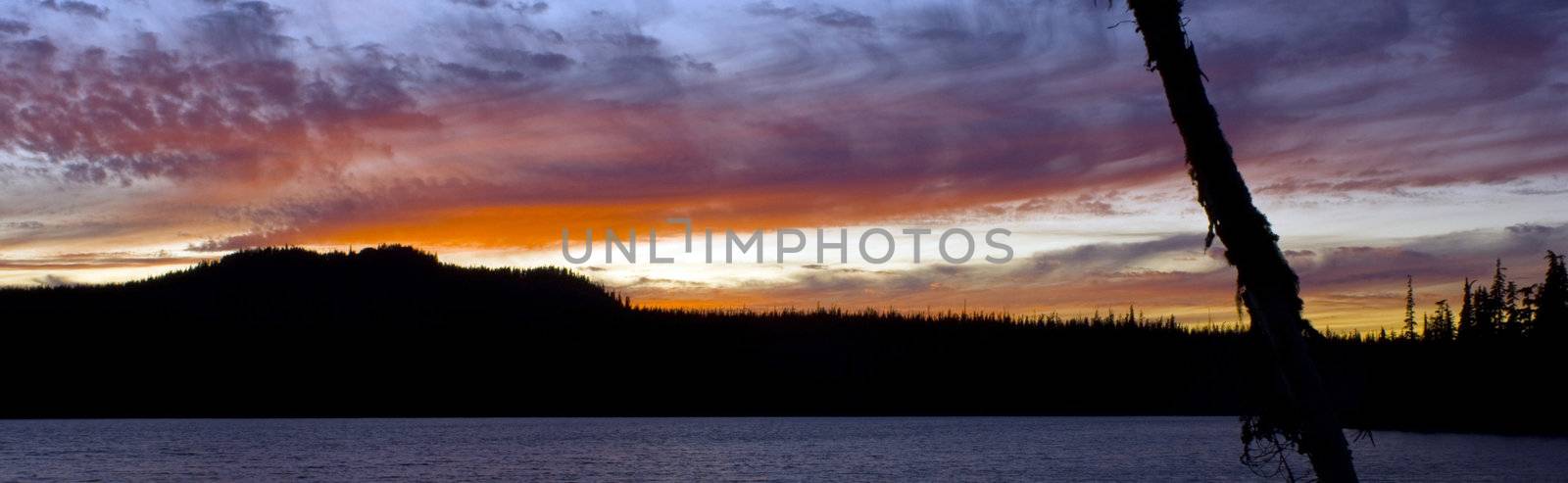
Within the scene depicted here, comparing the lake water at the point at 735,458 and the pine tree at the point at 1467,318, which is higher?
the pine tree at the point at 1467,318

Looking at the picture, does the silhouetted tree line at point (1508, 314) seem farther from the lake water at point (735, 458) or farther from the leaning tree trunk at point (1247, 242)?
the leaning tree trunk at point (1247, 242)

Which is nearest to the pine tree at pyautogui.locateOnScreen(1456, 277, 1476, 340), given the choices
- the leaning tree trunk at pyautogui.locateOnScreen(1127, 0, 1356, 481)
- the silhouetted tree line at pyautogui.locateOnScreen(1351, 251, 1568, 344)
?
the silhouetted tree line at pyautogui.locateOnScreen(1351, 251, 1568, 344)

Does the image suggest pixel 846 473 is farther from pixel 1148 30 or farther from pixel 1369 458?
pixel 1148 30

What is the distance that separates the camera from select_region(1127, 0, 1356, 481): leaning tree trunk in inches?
229

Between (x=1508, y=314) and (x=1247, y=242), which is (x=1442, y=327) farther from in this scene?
(x=1247, y=242)

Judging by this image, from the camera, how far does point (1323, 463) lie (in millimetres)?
5766

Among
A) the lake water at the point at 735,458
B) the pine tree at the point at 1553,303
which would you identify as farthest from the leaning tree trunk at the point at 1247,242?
the pine tree at the point at 1553,303

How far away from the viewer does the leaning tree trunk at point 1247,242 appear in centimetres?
582

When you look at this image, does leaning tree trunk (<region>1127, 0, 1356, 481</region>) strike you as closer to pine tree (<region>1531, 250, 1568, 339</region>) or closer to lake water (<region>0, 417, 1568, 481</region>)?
lake water (<region>0, 417, 1568, 481</region>)

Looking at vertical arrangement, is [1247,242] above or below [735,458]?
above

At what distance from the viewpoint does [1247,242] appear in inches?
240

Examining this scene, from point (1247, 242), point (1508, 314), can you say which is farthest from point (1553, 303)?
point (1247, 242)

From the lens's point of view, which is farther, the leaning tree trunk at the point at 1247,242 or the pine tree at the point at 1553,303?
the pine tree at the point at 1553,303

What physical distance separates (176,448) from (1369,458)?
13496cm
